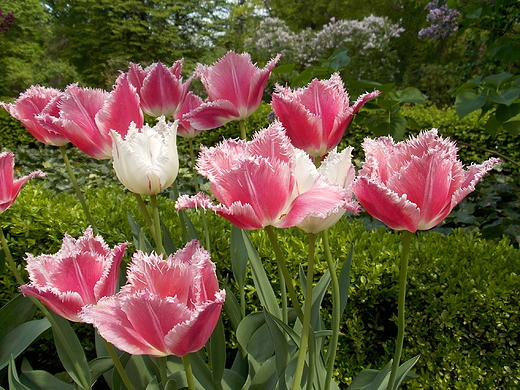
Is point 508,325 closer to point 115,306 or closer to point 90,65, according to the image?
point 115,306

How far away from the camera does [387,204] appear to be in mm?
724

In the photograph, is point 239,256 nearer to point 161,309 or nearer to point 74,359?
point 74,359

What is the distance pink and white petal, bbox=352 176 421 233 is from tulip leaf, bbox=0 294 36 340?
1.36m

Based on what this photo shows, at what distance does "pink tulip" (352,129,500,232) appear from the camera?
0.71 meters

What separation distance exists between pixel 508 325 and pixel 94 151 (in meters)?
1.69

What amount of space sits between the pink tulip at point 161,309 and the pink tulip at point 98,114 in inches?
16.7

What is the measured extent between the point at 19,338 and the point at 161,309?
1090mm

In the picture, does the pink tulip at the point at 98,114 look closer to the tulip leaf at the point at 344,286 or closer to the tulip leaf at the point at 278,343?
the tulip leaf at the point at 278,343

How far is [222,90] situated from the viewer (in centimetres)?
116

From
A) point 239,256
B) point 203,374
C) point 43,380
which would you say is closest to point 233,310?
point 239,256

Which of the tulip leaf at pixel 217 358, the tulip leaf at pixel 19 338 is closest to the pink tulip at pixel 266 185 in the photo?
the tulip leaf at pixel 217 358

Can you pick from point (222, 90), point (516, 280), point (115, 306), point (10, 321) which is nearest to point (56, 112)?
point (222, 90)

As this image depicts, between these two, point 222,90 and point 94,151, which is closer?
point 94,151

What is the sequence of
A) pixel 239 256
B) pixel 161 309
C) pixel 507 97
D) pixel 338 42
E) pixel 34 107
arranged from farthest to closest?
pixel 338 42, pixel 507 97, pixel 239 256, pixel 34 107, pixel 161 309
